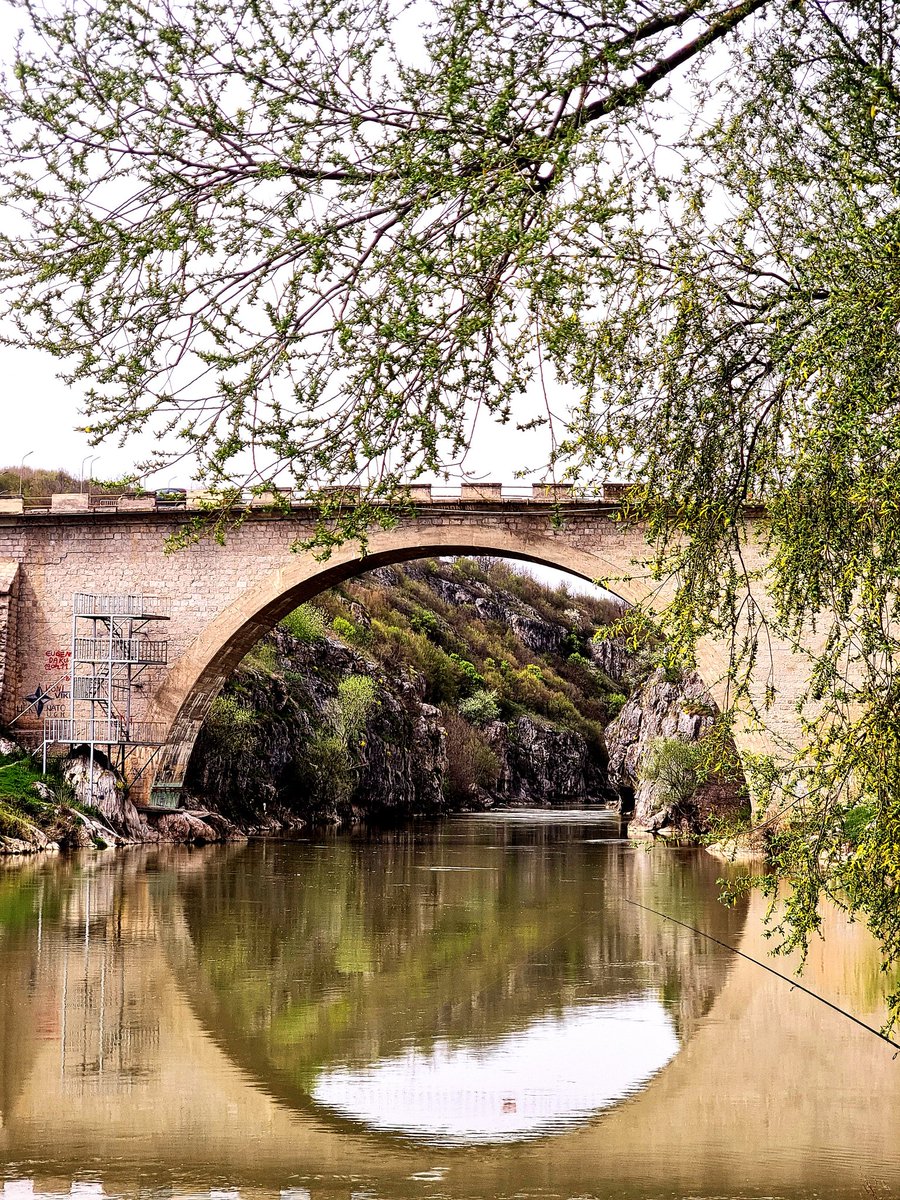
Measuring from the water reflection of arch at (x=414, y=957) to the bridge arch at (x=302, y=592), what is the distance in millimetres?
7262

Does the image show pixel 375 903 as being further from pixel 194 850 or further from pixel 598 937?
pixel 194 850

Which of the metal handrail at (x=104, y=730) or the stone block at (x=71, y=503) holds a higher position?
the stone block at (x=71, y=503)

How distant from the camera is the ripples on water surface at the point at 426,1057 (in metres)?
5.11

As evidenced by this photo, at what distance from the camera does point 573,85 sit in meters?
5.36

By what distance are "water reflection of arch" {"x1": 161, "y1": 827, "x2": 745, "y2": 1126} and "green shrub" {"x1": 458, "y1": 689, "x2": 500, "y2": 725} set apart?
35.2 m

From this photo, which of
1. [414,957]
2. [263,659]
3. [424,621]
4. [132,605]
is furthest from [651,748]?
[424,621]

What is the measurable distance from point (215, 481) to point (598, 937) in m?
7.83

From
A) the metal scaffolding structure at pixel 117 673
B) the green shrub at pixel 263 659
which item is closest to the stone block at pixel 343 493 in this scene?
the metal scaffolding structure at pixel 117 673

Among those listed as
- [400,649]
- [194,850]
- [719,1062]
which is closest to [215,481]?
[719,1062]

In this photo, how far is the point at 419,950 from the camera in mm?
11055

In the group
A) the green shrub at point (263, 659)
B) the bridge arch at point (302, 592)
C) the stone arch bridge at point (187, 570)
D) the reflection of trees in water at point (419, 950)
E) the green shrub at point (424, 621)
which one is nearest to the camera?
the reflection of trees in water at point (419, 950)

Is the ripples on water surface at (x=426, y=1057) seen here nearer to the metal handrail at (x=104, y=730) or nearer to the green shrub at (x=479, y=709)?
Answer: the metal handrail at (x=104, y=730)

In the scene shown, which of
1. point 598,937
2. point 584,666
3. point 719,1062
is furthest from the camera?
point 584,666

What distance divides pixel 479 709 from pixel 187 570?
97.4ft
